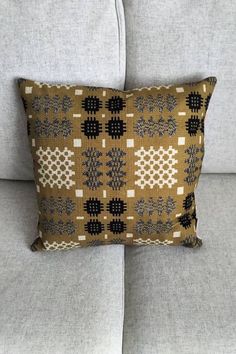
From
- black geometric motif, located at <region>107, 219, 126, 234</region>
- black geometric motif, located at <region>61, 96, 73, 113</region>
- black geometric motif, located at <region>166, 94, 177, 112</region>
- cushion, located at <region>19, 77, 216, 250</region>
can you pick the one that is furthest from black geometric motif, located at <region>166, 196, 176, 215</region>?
black geometric motif, located at <region>61, 96, 73, 113</region>

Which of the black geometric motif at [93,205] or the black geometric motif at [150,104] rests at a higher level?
the black geometric motif at [150,104]

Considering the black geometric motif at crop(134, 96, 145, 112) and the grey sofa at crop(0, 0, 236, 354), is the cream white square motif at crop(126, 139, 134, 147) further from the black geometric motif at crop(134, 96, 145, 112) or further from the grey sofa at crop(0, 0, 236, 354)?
the grey sofa at crop(0, 0, 236, 354)

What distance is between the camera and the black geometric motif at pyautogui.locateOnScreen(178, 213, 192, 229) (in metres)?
1.04

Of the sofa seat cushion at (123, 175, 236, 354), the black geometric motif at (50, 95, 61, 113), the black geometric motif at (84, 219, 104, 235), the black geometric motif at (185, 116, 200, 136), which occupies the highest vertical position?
the black geometric motif at (50, 95, 61, 113)

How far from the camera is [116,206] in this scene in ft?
3.29

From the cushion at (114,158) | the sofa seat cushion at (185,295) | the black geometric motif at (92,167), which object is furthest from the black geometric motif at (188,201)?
the black geometric motif at (92,167)

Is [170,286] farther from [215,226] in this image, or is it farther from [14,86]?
[14,86]

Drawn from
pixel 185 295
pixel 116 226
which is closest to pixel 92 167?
pixel 116 226

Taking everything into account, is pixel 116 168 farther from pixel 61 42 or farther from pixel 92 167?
pixel 61 42

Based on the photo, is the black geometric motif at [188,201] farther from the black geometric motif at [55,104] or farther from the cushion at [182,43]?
the black geometric motif at [55,104]

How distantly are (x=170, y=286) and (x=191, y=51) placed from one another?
588 mm

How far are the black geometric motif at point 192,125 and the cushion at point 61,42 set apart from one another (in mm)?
232

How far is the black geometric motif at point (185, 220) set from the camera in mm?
1035

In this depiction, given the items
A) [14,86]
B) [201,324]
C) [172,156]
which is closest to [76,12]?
[14,86]
